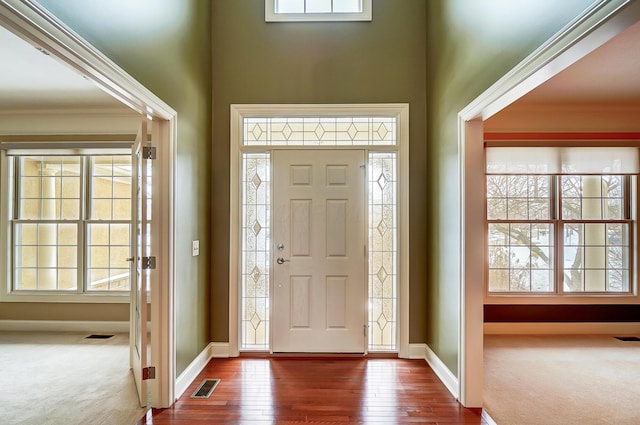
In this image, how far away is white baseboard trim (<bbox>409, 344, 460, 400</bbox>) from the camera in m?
2.68

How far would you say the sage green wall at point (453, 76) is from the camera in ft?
6.00

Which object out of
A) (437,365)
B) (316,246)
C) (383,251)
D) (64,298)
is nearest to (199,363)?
(316,246)

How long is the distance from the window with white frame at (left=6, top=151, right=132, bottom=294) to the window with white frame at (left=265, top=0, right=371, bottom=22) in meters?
2.64

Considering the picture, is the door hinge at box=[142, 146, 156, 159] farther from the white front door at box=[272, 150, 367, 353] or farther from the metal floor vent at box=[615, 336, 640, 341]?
the metal floor vent at box=[615, 336, 640, 341]

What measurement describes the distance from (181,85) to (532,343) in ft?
14.6

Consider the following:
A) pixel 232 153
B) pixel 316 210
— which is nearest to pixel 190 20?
pixel 232 153

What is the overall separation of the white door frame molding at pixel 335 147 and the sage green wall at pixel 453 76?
0.73 feet

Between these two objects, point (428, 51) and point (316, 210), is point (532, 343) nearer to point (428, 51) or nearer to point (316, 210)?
point (316, 210)

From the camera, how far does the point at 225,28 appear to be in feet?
11.4

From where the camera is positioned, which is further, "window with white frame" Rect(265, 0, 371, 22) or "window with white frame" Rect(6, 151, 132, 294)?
"window with white frame" Rect(6, 151, 132, 294)

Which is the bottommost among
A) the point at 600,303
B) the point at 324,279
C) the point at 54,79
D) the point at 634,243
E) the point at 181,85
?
the point at 600,303

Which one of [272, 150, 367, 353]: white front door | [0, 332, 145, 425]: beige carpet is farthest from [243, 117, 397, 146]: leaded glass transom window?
[0, 332, 145, 425]: beige carpet

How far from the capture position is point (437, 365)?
304 centimetres

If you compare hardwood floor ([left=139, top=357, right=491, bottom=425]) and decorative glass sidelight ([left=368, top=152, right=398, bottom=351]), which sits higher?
decorative glass sidelight ([left=368, top=152, right=398, bottom=351])
